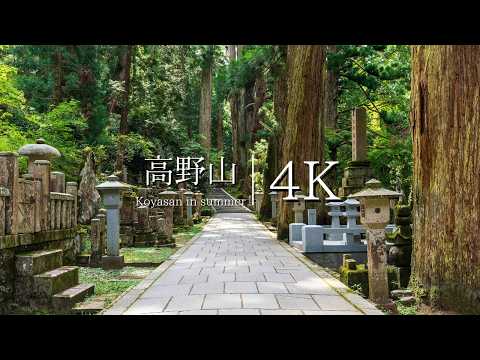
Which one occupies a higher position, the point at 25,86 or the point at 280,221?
the point at 25,86

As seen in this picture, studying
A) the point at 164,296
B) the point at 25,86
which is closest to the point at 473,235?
the point at 164,296

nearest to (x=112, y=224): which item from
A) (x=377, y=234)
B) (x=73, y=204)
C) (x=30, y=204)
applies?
(x=73, y=204)

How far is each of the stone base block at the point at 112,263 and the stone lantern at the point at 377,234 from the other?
4671 millimetres

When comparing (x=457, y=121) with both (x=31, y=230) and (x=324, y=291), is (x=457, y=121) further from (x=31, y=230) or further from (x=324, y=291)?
(x=31, y=230)

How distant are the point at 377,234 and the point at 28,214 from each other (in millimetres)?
4346

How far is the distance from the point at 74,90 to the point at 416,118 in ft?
50.9

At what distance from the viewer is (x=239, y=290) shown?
5578mm

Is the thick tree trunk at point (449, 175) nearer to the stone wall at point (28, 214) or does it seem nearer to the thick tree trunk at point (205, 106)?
the stone wall at point (28, 214)

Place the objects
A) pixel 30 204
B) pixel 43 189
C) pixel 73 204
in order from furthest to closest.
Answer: pixel 73 204 < pixel 43 189 < pixel 30 204

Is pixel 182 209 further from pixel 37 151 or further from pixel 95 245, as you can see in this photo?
pixel 37 151

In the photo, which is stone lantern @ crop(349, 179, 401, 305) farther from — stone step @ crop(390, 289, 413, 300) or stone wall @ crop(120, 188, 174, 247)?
stone wall @ crop(120, 188, 174, 247)

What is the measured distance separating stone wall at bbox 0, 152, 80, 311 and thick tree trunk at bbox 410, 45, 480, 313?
4.69 meters

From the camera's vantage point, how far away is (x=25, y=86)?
52.3 feet

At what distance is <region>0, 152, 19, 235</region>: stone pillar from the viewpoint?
5.05 meters
